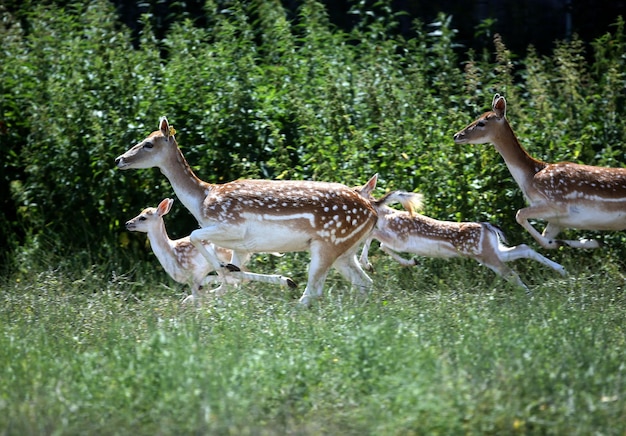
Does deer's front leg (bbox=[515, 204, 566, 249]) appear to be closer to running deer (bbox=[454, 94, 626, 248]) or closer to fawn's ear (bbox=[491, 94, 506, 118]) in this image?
running deer (bbox=[454, 94, 626, 248])

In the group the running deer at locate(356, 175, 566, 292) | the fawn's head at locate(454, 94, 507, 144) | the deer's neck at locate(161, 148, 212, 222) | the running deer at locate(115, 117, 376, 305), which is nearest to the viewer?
the running deer at locate(115, 117, 376, 305)

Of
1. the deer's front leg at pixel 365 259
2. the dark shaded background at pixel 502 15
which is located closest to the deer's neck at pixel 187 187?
the deer's front leg at pixel 365 259

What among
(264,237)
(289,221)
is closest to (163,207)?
(264,237)

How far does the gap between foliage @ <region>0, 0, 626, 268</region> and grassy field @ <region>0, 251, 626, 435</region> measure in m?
2.14

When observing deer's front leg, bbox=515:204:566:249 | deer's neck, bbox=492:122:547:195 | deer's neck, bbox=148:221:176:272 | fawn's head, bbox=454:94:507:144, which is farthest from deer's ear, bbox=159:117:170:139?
deer's front leg, bbox=515:204:566:249

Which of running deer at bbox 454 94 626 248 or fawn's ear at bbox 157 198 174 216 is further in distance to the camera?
fawn's ear at bbox 157 198 174 216

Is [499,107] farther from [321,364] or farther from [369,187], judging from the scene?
[321,364]

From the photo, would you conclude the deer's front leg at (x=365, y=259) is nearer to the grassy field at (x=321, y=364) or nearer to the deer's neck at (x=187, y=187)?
the grassy field at (x=321, y=364)

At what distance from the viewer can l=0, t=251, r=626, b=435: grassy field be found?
18.8ft

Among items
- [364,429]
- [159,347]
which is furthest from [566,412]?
[159,347]

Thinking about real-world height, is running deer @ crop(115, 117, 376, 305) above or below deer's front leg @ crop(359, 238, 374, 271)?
above

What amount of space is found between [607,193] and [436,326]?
282 cm

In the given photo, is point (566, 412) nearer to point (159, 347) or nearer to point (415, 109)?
point (159, 347)

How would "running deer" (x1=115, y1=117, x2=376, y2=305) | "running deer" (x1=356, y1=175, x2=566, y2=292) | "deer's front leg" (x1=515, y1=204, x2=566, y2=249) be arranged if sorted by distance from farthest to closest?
"deer's front leg" (x1=515, y1=204, x2=566, y2=249)
"running deer" (x1=356, y1=175, x2=566, y2=292)
"running deer" (x1=115, y1=117, x2=376, y2=305)
